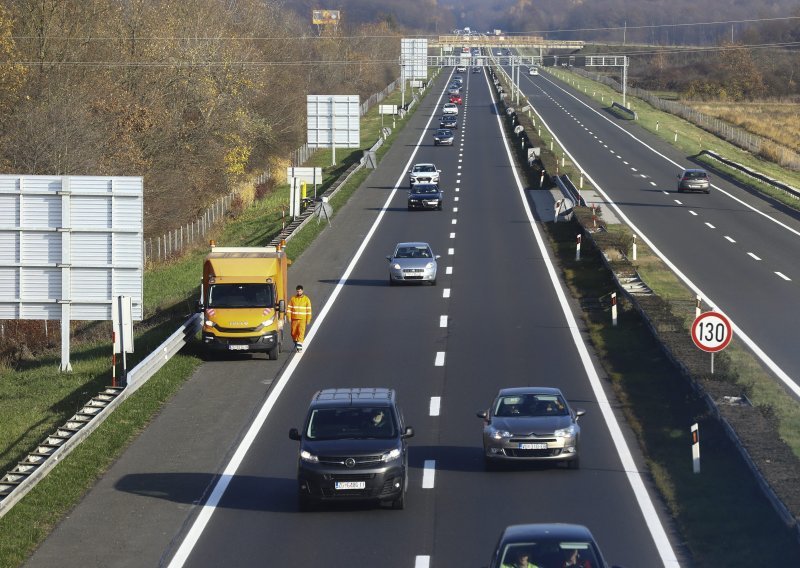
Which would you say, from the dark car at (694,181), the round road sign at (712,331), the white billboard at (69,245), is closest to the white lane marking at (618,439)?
the round road sign at (712,331)

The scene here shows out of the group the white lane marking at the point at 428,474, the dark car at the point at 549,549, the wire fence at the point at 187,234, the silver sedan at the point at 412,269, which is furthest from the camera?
the wire fence at the point at 187,234

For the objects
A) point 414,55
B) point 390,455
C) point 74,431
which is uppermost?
point 414,55

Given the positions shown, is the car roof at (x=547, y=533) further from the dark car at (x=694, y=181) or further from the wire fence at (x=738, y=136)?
the wire fence at (x=738, y=136)

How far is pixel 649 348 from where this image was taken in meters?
29.5

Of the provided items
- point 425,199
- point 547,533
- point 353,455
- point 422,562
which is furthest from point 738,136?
point 547,533

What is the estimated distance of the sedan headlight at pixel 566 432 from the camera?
19.4 meters

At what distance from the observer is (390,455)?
17.4 meters

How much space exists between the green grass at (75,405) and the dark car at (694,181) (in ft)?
84.4

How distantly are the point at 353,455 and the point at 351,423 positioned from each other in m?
0.85

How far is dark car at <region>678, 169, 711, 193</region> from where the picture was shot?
67375 millimetres

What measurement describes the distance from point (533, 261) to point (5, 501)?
98.9ft

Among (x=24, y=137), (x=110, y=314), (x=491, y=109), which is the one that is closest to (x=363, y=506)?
(x=110, y=314)

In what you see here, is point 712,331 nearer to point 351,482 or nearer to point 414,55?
A: point 351,482

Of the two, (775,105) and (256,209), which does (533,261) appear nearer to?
(256,209)
